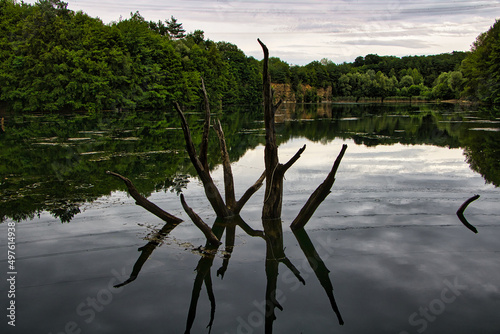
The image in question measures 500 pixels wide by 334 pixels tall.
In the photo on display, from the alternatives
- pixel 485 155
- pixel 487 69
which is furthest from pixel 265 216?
pixel 487 69

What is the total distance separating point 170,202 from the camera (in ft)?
35.2

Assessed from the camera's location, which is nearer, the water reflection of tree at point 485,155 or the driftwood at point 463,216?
the driftwood at point 463,216

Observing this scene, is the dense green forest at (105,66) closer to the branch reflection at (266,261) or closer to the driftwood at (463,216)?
the branch reflection at (266,261)

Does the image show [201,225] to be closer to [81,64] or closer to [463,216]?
[463,216]

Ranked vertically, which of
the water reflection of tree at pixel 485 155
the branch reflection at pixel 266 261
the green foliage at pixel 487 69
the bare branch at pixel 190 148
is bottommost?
the branch reflection at pixel 266 261

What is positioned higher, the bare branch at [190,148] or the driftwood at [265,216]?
the bare branch at [190,148]

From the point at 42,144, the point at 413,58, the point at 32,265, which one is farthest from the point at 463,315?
the point at 413,58

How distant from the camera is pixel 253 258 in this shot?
7.41 m

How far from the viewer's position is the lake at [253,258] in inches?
218

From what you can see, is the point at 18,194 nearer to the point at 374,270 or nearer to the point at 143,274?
the point at 143,274

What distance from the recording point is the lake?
5.53 meters

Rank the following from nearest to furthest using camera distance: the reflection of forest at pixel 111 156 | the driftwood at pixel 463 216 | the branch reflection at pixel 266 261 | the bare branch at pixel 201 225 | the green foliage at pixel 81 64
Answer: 1. the branch reflection at pixel 266 261
2. the bare branch at pixel 201 225
3. the driftwood at pixel 463 216
4. the reflection of forest at pixel 111 156
5. the green foliage at pixel 81 64

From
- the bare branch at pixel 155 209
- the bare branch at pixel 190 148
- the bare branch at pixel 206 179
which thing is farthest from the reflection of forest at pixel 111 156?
the bare branch at pixel 190 148

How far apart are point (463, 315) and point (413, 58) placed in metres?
141
